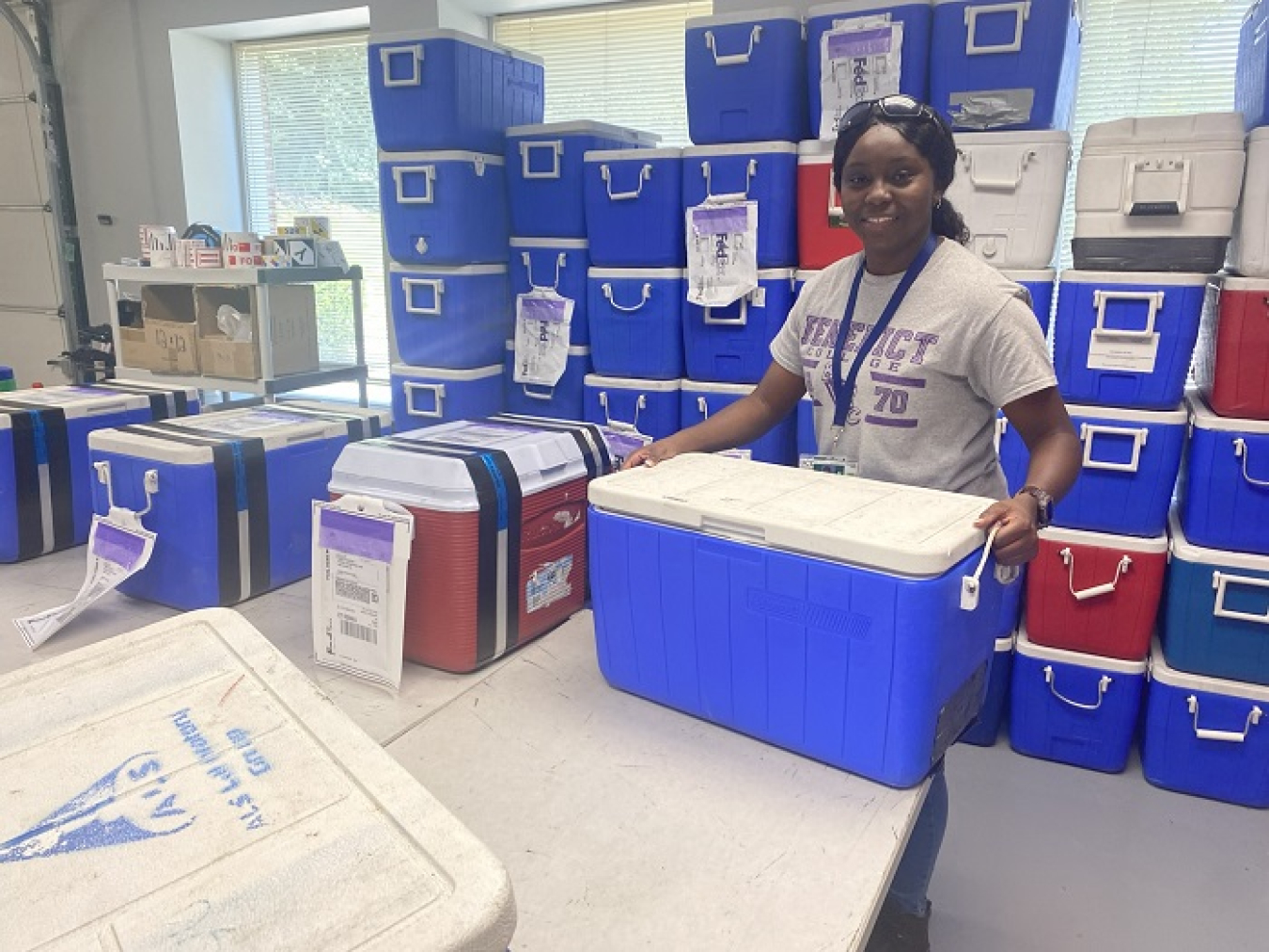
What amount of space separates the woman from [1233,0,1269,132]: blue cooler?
1185 mm

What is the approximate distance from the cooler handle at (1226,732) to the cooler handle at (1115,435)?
0.59m

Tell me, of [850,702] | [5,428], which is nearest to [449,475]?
[850,702]

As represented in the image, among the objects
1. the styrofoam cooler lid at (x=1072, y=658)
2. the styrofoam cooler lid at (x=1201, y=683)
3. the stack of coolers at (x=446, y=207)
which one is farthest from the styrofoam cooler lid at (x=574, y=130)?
the styrofoam cooler lid at (x=1201, y=683)

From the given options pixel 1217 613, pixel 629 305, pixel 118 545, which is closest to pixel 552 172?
pixel 629 305

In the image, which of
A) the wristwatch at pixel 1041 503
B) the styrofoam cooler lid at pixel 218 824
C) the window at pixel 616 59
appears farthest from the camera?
the window at pixel 616 59

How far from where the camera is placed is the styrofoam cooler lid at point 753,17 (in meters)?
2.33

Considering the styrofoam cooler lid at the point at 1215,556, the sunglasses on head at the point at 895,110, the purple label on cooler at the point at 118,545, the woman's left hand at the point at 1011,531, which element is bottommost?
the styrofoam cooler lid at the point at 1215,556

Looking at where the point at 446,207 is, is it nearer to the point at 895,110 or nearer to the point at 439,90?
the point at 439,90

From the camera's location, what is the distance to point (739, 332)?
99.3 inches

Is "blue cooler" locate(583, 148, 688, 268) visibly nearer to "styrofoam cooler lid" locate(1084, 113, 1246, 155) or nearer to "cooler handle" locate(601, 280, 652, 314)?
"cooler handle" locate(601, 280, 652, 314)

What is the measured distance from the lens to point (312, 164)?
4.31 metres

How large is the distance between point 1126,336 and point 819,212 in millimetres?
811

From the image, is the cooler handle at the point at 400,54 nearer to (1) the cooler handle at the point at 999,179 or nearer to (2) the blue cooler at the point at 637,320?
(2) the blue cooler at the point at 637,320

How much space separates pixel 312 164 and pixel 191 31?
75 cm
